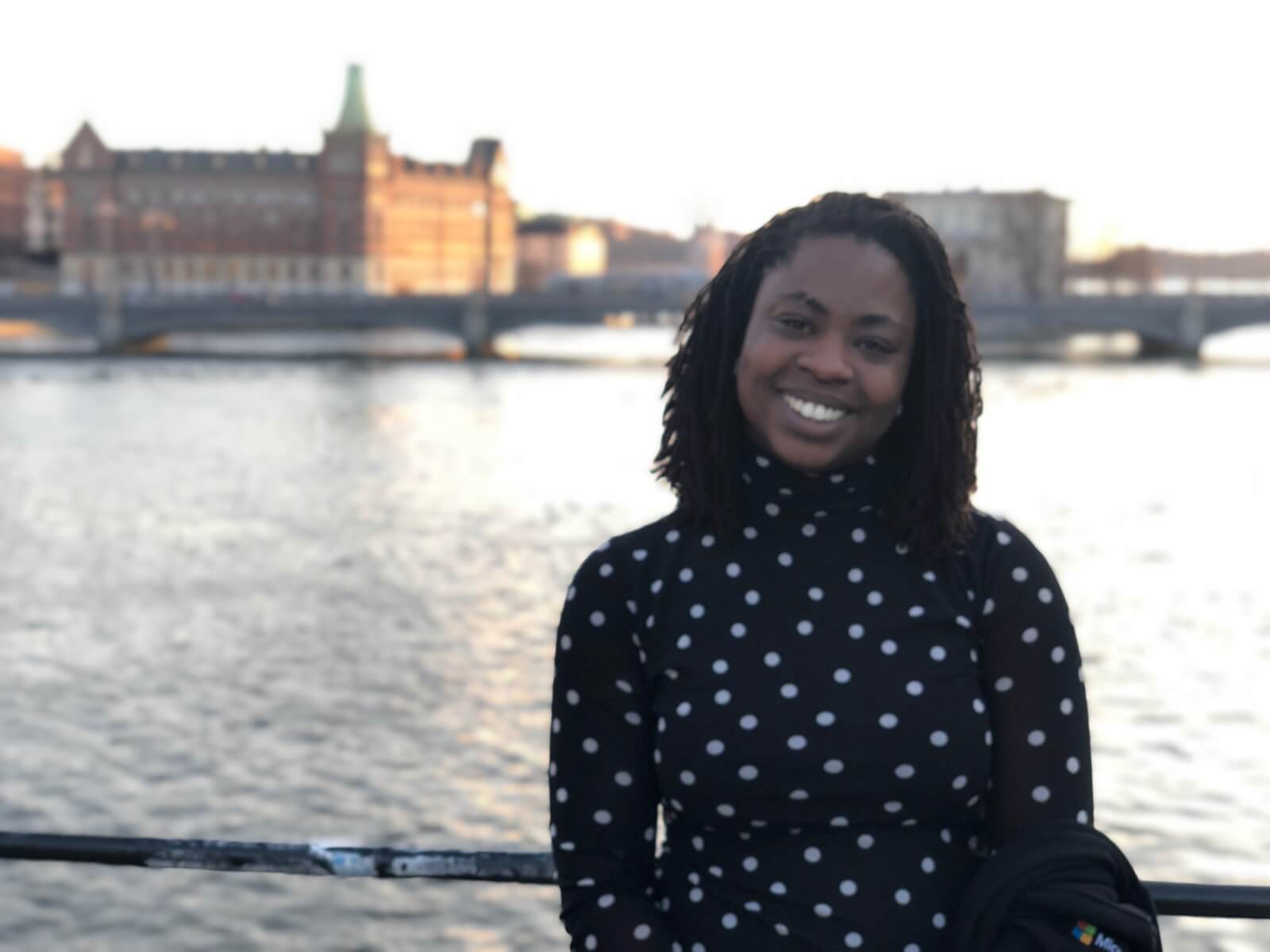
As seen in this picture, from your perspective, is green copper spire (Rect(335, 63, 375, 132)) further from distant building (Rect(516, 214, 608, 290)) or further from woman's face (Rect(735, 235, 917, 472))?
woman's face (Rect(735, 235, 917, 472))

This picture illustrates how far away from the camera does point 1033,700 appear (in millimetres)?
1722

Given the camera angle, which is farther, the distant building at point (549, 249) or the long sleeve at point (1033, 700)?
the distant building at point (549, 249)

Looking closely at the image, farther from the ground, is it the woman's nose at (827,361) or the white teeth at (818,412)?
the woman's nose at (827,361)

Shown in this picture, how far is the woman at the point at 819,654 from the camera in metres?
1.71

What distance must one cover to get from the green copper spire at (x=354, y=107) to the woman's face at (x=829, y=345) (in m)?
119

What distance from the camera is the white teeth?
1811mm

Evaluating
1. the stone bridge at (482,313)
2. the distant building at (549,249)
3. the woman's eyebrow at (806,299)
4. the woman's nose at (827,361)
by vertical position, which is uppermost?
the distant building at (549,249)

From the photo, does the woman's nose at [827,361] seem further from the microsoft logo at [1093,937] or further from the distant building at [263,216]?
the distant building at [263,216]

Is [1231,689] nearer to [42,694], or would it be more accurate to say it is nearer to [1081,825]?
[42,694]

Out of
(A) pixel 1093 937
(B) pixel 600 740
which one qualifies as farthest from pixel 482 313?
(A) pixel 1093 937

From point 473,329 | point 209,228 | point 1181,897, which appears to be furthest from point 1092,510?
point 209,228

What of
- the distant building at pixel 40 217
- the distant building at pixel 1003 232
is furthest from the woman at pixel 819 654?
the distant building at pixel 40 217

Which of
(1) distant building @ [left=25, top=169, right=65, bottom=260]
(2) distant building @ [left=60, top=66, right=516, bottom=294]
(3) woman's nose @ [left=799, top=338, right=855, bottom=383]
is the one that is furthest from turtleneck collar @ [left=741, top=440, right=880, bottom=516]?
(1) distant building @ [left=25, top=169, right=65, bottom=260]

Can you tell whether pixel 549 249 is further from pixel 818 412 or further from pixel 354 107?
pixel 818 412
